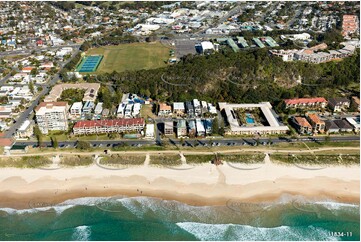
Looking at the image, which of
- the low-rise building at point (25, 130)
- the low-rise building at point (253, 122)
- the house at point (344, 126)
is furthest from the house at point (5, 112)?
the house at point (344, 126)

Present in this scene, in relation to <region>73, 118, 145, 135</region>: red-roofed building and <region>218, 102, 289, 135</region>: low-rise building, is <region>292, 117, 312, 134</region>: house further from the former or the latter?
<region>73, 118, 145, 135</region>: red-roofed building

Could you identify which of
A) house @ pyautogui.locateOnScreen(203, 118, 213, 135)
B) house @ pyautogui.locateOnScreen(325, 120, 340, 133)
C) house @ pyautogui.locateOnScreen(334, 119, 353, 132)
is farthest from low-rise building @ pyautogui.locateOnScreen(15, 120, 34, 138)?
house @ pyautogui.locateOnScreen(334, 119, 353, 132)

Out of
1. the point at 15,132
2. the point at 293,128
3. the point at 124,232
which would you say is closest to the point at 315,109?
the point at 293,128

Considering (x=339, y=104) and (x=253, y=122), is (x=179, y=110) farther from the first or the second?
(x=339, y=104)

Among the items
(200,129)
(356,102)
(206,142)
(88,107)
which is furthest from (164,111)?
(356,102)

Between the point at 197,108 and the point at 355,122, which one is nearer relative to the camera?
the point at 355,122

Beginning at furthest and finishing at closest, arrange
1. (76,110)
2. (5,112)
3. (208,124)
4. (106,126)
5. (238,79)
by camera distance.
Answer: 1. (238,79)
2. (76,110)
3. (5,112)
4. (208,124)
5. (106,126)

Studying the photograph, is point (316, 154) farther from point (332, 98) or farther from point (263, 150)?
point (332, 98)
